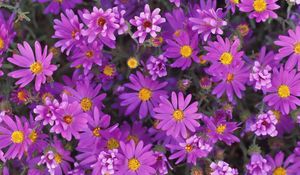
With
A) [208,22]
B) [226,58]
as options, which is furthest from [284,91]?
[208,22]

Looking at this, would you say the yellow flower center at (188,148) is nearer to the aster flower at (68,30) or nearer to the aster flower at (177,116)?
the aster flower at (177,116)

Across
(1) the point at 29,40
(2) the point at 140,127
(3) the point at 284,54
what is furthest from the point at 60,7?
(3) the point at 284,54

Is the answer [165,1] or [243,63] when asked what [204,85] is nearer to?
[243,63]

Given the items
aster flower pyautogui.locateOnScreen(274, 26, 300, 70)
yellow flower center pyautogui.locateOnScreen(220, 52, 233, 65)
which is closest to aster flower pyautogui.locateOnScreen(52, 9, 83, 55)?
yellow flower center pyautogui.locateOnScreen(220, 52, 233, 65)

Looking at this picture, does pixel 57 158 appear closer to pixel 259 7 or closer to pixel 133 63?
pixel 133 63

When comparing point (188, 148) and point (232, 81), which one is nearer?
point (188, 148)
